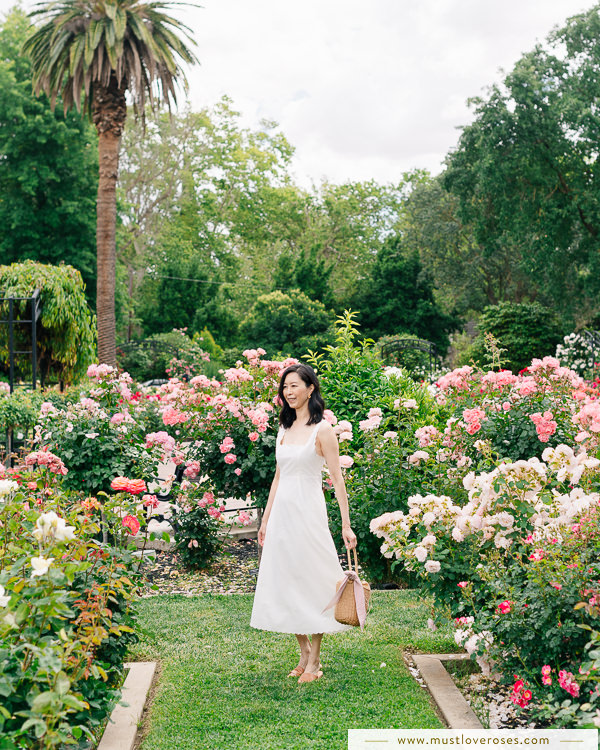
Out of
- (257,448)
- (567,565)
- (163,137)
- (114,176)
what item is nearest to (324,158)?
(163,137)

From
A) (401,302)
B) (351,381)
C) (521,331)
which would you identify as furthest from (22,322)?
(401,302)

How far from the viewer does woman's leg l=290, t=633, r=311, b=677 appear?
4.02 m

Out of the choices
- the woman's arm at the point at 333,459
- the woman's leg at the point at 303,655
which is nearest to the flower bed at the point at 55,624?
the woman's leg at the point at 303,655

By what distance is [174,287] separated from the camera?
29734mm

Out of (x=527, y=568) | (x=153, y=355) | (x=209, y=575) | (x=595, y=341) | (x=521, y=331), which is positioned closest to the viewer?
(x=527, y=568)

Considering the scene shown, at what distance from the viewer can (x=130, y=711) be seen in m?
3.52

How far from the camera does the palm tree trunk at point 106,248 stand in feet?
51.0

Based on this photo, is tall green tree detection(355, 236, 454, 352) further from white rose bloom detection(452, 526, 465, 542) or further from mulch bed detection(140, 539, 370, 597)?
white rose bloom detection(452, 526, 465, 542)

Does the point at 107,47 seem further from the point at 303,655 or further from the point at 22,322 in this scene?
the point at 303,655

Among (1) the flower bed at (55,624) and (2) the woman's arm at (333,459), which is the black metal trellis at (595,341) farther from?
(1) the flower bed at (55,624)

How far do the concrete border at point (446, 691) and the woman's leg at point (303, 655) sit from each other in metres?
0.61

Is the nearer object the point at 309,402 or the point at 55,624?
the point at 55,624

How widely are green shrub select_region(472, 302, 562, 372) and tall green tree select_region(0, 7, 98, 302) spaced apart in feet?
38.7

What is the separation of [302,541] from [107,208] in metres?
13.2
